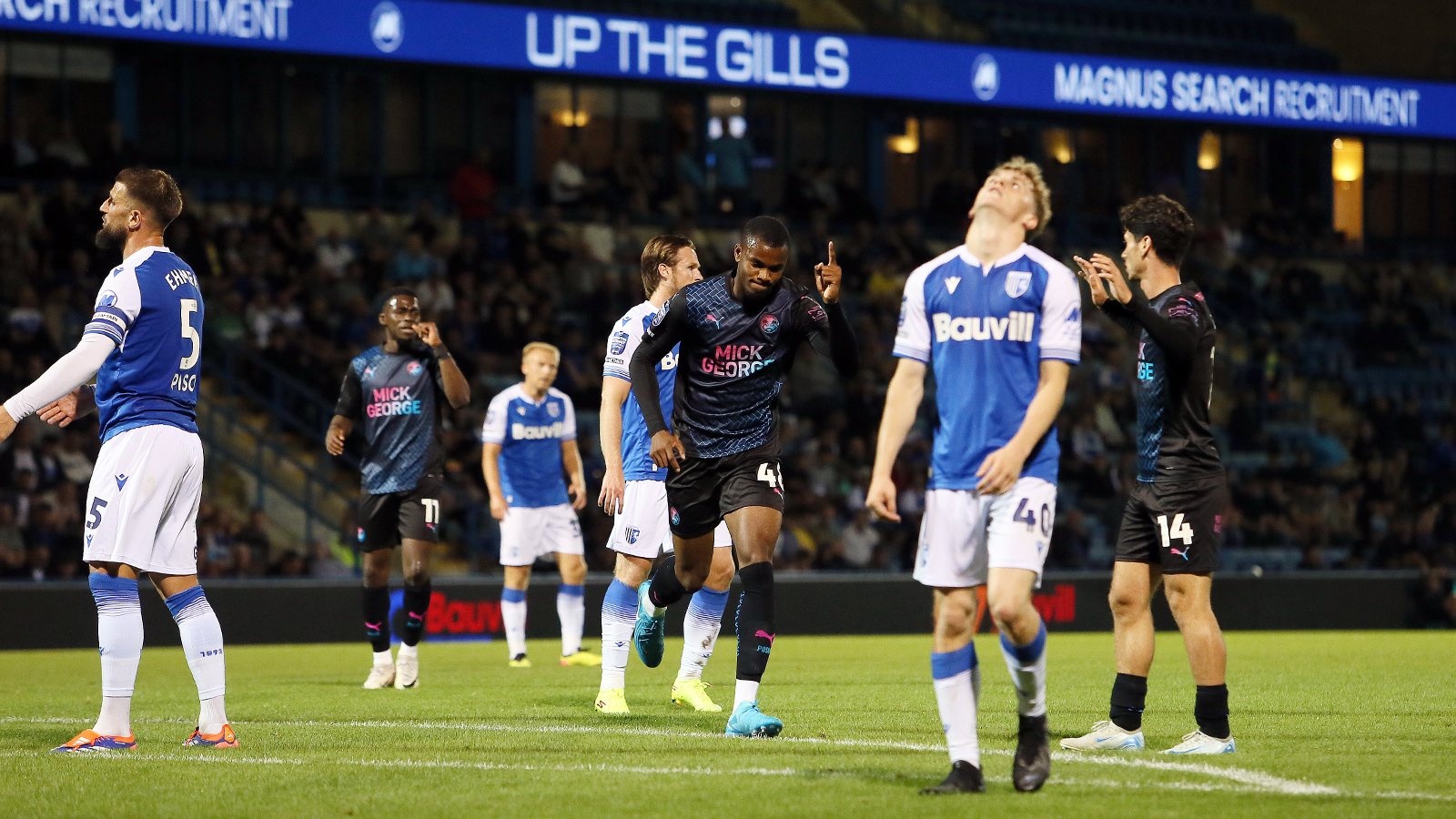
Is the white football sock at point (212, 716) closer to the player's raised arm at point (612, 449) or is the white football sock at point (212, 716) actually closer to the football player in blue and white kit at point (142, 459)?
the football player in blue and white kit at point (142, 459)

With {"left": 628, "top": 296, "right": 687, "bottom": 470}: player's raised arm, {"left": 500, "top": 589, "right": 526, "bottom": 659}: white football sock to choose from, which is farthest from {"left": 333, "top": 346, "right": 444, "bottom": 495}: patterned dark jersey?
{"left": 628, "top": 296, "right": 687, "bottom": 470}: player's raised arm

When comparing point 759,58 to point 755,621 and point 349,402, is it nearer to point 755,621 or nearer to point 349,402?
point 349,402

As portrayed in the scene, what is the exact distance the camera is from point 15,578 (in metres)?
17.0

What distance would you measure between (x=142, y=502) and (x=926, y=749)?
3554 millimetres

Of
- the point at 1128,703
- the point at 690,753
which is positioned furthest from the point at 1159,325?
the point at 690,753

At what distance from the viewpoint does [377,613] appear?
11.5 meters

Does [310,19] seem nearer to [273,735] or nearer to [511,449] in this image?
[511,449]

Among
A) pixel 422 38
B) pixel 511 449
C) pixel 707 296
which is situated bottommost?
pixel 511 449

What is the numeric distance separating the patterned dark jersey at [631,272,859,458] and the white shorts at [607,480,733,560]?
1.41 meters

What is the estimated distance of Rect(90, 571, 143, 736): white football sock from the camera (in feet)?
24.3

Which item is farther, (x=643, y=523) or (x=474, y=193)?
(x=474, y=193)

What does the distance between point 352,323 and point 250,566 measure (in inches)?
161

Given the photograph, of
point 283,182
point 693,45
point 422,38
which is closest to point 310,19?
point 422,38

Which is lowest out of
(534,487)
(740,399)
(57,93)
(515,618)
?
(515,618)
